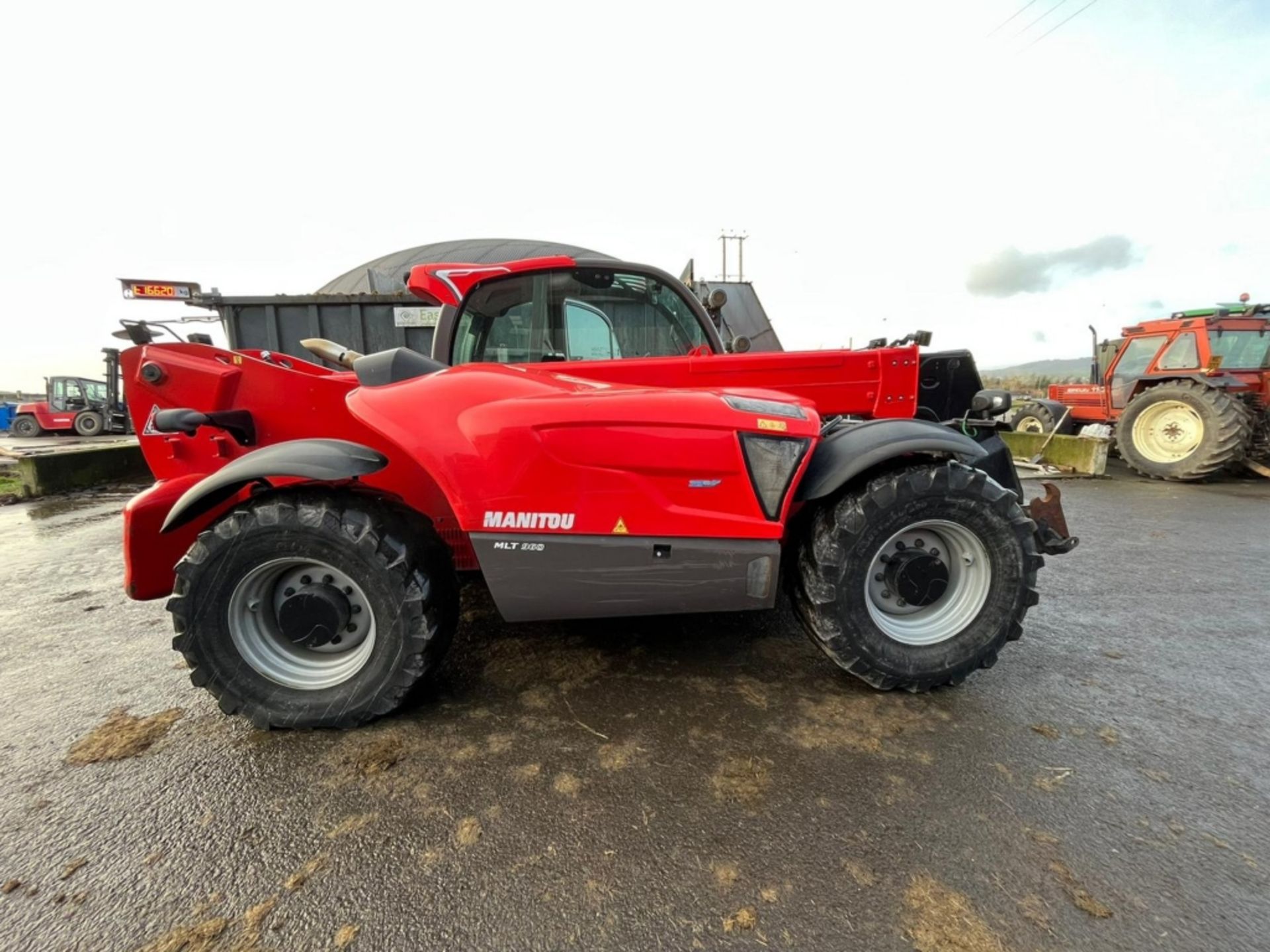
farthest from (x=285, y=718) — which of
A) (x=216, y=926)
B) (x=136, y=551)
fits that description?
(x=136, y=551)

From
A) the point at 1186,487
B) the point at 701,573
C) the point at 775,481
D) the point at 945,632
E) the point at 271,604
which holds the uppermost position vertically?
the point at 775,481

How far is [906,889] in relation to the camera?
138cm

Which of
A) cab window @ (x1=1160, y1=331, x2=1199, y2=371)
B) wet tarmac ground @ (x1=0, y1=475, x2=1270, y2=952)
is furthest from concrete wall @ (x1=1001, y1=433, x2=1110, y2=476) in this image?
wet tarmac ground @ (x1=0, y1=475, x2=1270, y2=952)

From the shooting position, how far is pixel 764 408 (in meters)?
2.03

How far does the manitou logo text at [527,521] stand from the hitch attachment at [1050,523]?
210cm

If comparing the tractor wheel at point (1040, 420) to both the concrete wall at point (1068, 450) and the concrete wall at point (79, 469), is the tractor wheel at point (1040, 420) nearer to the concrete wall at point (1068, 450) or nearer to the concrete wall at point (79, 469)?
the concrete wall at point (1068, 450)

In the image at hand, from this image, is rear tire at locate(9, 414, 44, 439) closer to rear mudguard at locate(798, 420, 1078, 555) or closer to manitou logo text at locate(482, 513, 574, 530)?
manitou logo text at locate(482, 513, 574, 530)

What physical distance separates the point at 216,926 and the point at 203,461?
6.48 ft

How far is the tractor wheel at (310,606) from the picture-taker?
197 centimetres

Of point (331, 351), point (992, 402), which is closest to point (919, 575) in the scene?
point (992, 402)

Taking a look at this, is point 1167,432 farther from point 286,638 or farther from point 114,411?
point 114,411

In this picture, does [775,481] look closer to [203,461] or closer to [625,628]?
[625,628]

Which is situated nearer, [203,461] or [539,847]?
[539,847]

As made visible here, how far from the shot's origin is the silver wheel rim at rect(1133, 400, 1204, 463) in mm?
8172
